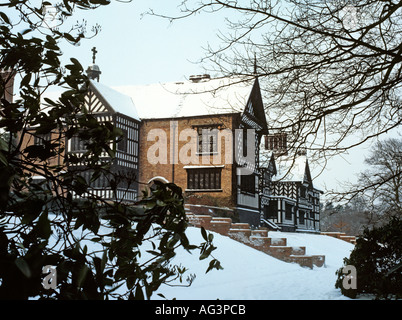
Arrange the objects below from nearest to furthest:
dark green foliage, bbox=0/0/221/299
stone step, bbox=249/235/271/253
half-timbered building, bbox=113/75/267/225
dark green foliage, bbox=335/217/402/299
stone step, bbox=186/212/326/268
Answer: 1. dark green foliage, bbox=0/0/221/299
2. dark green foliage, bbox=335/217/402/299
3. stone step, bbox=186/212/326/268
4. stone step, bbox=249/235/271/253
5. half-timbered building, bbox=113/75/267/225

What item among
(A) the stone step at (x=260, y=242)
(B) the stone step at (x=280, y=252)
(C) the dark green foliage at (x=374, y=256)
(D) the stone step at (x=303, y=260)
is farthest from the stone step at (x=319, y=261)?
(C) the dark green foliage at (x=374, y=256)

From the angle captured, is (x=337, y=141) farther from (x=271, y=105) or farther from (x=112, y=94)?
(x=112, y=94)

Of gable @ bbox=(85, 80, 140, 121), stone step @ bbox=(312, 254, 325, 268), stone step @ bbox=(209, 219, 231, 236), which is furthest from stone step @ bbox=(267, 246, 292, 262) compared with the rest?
gable @ bbox=(85, 80, 140, 121)

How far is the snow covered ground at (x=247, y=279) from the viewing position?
26.2 ft

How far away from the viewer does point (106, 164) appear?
92.0 inches

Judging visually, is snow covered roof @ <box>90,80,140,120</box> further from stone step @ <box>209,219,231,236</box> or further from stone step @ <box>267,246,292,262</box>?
stone step @ <box>267,246,292,262</box>

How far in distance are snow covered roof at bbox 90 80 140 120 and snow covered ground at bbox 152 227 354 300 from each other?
7511 millimetres

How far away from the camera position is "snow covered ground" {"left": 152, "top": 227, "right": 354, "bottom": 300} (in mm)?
7986

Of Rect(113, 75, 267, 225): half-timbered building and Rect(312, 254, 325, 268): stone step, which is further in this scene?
Answer: Rect(113, 75, 267, 225): half-timbered building

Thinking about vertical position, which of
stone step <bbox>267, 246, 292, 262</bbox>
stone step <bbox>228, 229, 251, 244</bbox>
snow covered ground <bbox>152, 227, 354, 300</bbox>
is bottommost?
snow covered ground <bbox>152, 227, 354, 300</bbox>

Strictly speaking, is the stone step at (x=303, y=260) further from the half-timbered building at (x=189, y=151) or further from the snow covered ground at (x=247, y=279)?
the half-timbered building at (x=189, y=151)

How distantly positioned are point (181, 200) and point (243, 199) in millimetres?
17223

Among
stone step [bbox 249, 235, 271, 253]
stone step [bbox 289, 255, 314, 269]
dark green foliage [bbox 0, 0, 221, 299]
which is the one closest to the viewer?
dark green foliage [bbox 0, 0, 221, 299]

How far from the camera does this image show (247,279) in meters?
9.76
